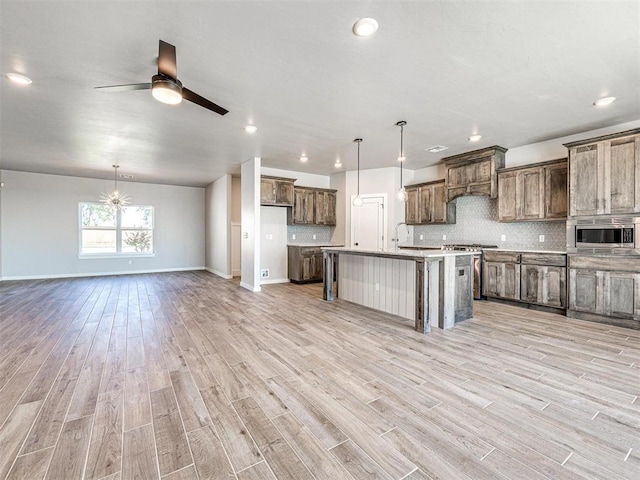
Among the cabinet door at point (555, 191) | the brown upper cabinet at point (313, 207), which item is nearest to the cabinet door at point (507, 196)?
the cabinet door at point (555, 191)

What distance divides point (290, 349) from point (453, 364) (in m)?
1.59

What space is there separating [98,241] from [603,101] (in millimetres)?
11160

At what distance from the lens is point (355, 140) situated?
5051mm

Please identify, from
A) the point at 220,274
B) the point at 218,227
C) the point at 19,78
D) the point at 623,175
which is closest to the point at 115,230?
the point at 218,227

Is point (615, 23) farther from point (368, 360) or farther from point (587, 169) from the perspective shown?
point (368, 360)

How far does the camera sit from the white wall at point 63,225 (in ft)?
24.8

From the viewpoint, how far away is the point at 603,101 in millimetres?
3516

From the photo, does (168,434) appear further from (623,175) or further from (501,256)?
(623,175)

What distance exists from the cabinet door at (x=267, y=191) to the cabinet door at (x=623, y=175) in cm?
576

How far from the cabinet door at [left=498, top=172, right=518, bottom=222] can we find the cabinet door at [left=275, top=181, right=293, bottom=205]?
14.3 ft

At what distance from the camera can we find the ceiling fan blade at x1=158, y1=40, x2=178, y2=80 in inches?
90.7

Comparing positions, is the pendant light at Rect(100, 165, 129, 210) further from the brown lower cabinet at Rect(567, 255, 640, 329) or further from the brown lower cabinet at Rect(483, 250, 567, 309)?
the brown lower cabinet at Rect(567, 255, 640, 329)

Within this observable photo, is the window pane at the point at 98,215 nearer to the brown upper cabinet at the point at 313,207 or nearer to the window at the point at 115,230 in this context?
the window at the point at 115,230

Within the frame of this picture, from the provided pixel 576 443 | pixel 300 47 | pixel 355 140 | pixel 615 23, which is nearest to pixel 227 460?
pixel 576 443
